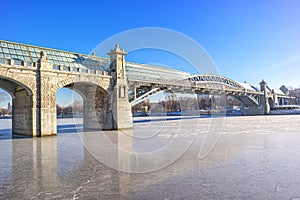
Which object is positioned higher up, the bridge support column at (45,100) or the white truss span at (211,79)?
the white truss span at (211,79)

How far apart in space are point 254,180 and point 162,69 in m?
29.0

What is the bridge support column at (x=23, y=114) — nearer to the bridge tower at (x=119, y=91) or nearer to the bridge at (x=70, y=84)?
the bridge at (x=70, y=84)

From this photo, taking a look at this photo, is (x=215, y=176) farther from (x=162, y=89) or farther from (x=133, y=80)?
(x=162, y=89)

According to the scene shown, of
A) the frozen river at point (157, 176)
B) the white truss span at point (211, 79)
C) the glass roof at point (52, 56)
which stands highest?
the white truss span at point (211, 79)

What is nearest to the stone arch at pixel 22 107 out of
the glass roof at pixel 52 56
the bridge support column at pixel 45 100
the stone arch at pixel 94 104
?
the bridge support column at pixel 45 100

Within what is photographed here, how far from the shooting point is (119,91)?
22.2m

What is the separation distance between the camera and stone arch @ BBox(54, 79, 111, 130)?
22047mm

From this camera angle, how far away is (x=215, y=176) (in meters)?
5.54

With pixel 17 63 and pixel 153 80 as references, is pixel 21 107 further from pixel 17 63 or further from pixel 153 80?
pixel 153 80

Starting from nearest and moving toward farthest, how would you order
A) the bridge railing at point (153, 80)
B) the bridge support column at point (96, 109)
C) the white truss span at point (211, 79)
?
the bridge support column at point (96, 109), the bridge railing at point (153, 80), the white truss span at point (211, 79)

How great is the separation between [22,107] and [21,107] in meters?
0.23

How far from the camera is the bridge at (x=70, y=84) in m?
16.9

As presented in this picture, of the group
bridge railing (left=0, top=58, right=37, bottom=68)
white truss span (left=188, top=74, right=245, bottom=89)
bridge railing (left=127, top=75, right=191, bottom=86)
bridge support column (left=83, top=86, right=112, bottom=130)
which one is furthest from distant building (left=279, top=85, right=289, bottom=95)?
bridge railing (left=0, top=58, right=37, bottom=68)

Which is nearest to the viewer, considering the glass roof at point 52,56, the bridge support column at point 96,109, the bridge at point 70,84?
the bridge at point 70,84
